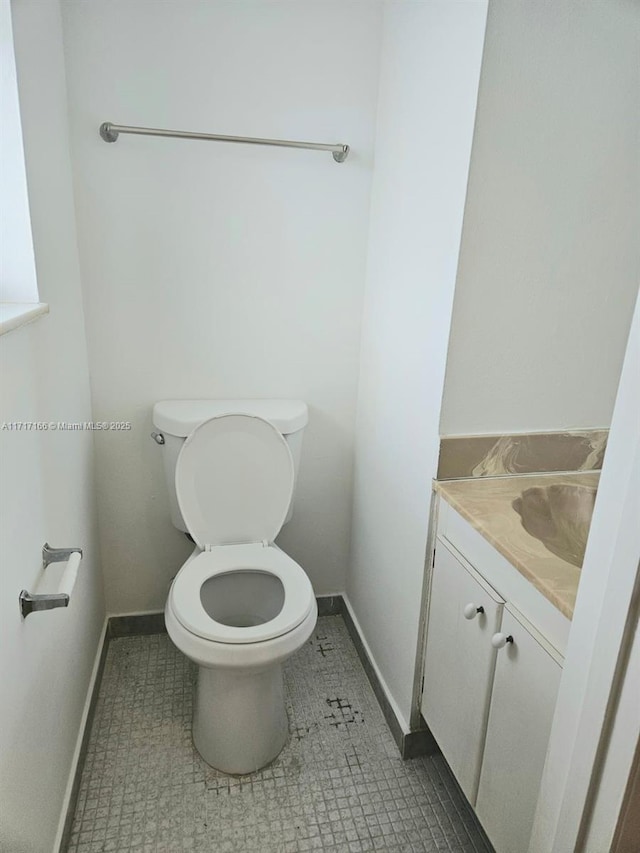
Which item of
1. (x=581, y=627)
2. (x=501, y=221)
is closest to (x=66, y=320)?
(x=501, y=221)

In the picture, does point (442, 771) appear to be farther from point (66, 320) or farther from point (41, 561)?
point (66, 320)

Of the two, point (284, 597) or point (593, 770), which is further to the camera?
point (284, 597)

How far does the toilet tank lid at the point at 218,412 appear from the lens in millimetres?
1815

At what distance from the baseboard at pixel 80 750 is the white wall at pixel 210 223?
21cm

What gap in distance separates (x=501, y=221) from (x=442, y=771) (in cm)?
148

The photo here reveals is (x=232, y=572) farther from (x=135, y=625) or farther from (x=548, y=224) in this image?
(x=548, y=224)

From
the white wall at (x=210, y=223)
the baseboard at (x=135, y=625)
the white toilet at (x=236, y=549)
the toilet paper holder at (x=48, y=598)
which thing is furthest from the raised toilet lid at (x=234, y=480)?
the toilet paper holder at (x=48, y=598)

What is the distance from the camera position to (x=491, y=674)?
127 cm

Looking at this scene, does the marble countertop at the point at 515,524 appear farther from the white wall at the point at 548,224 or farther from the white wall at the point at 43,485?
the white wall at the point at 43,485

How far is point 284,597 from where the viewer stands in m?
1.71

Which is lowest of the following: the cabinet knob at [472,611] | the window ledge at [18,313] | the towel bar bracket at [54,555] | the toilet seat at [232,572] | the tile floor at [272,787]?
the tile floor at [272,787]

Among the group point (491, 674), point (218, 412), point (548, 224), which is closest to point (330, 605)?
point (218, 412)

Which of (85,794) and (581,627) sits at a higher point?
(581,627)

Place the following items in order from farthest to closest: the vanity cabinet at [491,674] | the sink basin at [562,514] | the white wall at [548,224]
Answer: the sink basin at [562,514], the white wall at [548,224], the vanity cabinet at [491,674]
